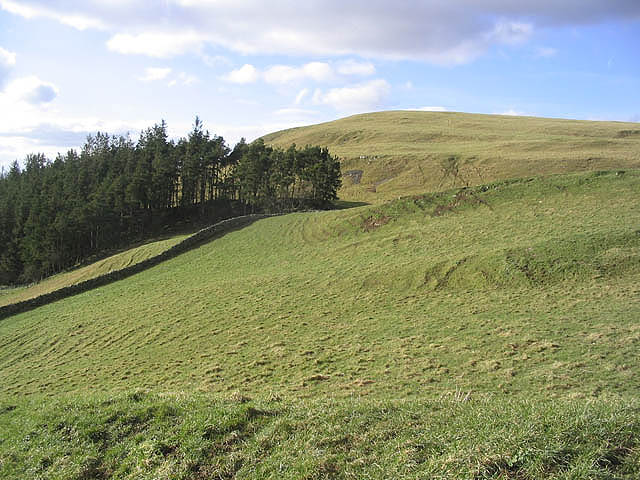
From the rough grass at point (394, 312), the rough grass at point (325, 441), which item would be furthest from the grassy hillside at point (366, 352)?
the rough grass at point (394, 312)

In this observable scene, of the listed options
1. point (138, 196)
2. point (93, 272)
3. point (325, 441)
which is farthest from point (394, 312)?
point (138, 196)

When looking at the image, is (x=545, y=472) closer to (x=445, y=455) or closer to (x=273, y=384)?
(x=445, y=455)

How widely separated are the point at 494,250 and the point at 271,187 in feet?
175

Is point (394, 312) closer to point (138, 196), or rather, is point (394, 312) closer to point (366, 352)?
point (366, 352)

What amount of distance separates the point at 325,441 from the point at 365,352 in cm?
1190

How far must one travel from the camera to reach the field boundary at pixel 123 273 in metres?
38.6

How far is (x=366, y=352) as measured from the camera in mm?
20078

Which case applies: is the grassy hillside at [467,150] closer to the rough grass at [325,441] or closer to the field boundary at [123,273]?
the field boundary at [123,273]

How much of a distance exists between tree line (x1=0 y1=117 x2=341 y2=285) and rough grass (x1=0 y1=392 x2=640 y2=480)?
6479 cm

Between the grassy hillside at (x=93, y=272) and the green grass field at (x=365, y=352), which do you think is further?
the grassy hillside at (x=93, y=272)

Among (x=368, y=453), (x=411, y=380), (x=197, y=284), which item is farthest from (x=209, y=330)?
(x=368, y=453)

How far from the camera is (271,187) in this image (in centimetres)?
7781

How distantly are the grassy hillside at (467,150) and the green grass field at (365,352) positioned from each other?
1354 inches

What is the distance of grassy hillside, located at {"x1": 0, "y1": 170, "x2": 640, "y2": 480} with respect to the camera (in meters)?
7.95
